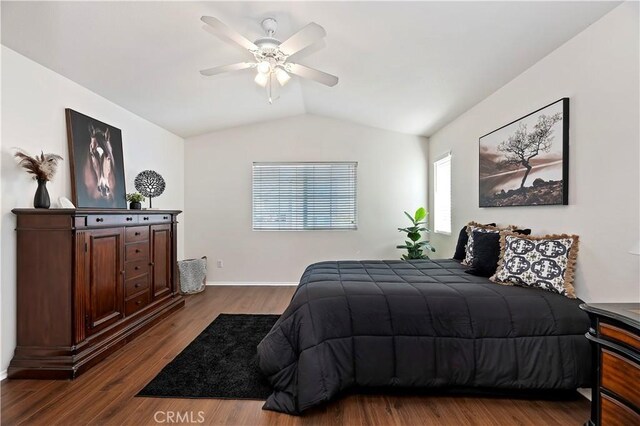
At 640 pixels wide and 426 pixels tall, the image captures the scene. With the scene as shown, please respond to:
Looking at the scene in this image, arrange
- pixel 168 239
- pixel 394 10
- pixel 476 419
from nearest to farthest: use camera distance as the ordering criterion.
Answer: pixel 476 419
pixel 394 10
pixel 168 239

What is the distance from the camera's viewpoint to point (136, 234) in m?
3.13

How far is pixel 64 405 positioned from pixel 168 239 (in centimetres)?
209

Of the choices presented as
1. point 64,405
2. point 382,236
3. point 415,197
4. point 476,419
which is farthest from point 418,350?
point 415,197

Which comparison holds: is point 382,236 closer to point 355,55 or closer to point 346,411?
point 355,55

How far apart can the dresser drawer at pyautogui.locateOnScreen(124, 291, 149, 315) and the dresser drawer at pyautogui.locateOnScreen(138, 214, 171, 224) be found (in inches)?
31.2

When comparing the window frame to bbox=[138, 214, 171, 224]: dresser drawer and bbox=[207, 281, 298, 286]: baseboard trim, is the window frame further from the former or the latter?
bbox=[138, 214, 171, 224]: dresser drawer

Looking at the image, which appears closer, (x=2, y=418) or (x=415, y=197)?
(x=2, y=418)

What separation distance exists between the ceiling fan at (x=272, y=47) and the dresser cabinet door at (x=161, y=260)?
2.06 metres

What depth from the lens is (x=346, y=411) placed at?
6.15 feet

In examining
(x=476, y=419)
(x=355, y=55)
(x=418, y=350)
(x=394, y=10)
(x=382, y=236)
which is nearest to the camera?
(x=476, y=419)

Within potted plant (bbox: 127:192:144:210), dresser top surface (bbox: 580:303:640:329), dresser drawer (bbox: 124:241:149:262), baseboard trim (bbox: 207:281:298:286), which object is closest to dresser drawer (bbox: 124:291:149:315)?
dresser drawer (bbox: 124:241:149:262)

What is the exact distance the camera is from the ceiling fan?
6.37 feet

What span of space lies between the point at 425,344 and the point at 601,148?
5.70ft

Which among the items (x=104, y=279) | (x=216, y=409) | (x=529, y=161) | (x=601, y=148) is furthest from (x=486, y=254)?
(x=104, y=279)
